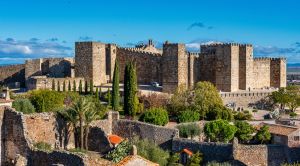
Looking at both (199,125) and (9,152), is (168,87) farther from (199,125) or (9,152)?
(9,152)

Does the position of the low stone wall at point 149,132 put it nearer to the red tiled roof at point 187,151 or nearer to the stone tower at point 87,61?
the red tiled roof at point 187,151

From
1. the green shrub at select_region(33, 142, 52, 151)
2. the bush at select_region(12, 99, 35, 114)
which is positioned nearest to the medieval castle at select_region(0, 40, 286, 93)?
the bush at select_region(12, 99, 35, 114)

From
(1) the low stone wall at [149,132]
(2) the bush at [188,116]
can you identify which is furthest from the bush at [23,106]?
(2) the bush at [188,116]

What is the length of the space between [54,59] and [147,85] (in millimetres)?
8046

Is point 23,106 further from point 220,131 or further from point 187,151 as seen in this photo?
point 220,131

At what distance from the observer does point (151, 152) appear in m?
26.7

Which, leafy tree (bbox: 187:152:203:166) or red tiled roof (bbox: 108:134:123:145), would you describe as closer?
red tiled roof (bbox: 108:134:123:145)

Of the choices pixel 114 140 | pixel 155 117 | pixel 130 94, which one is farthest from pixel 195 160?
pixel 130 94

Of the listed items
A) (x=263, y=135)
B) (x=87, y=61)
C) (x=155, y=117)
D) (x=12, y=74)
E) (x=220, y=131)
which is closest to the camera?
(x=220, y=131)

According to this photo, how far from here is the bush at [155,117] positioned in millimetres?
33438

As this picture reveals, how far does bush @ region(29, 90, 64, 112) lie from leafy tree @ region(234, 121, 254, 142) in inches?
390

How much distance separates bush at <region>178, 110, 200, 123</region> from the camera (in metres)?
35.3

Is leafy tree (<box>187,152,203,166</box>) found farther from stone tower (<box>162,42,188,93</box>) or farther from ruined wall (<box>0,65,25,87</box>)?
ruined wall (<box>0,65,25,87</box>)

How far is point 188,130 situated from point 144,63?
16.2m
